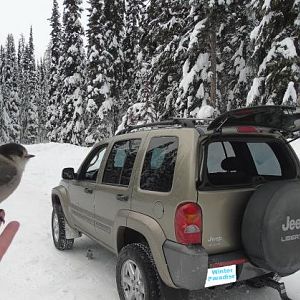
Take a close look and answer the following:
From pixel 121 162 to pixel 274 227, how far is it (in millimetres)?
2261

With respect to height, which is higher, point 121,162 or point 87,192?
point 121,162

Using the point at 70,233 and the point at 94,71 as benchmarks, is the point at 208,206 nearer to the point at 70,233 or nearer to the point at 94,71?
the point at 70,233

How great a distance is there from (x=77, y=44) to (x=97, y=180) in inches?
1410

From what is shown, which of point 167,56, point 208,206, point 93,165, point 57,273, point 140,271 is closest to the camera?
point 208,206

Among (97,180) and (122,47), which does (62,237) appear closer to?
(97,180)

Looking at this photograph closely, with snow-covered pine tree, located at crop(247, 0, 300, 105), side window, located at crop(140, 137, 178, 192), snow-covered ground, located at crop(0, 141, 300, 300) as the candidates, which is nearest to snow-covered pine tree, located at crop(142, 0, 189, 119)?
snow-covered pine tree, located at crop(247, 0, 300, 105)

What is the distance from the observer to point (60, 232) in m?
7.45

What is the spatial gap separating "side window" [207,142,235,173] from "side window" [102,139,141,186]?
937 mm

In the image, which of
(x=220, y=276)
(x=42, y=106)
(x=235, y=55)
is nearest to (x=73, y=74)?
(x=235, y=55)

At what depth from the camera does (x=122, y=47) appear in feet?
130

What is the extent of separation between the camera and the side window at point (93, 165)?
6484 millimetres

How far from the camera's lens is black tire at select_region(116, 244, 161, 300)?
4348 millimetres

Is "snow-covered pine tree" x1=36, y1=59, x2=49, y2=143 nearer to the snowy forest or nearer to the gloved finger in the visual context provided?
the snowy forest

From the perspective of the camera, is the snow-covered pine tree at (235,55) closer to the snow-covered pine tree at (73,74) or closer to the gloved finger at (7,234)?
the snow-covered pine tree at (73,74)
